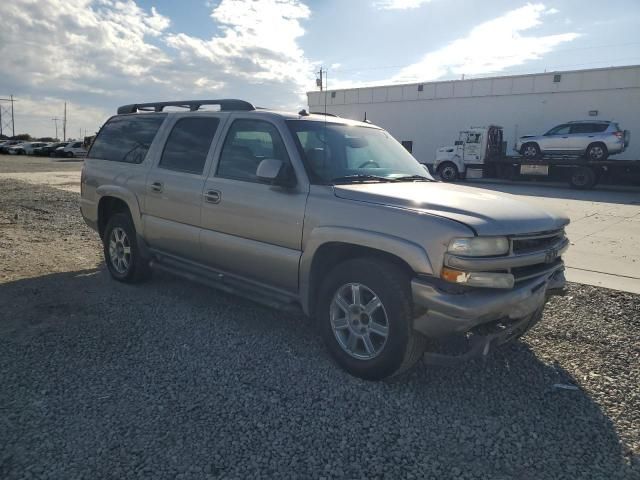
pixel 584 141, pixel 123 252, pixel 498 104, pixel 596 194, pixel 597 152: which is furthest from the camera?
pixel 498 104

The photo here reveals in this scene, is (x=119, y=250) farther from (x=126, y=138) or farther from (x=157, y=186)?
(x=126, y=138)

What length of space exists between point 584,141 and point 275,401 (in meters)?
21.2

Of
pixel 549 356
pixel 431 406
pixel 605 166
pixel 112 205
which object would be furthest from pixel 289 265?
pixel 605 166

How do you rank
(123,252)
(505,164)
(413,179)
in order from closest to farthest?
(413,179) → (123,252) → (505,164)

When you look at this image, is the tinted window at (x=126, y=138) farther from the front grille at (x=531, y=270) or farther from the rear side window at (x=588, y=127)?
the rear side window at (x=588, y=127)

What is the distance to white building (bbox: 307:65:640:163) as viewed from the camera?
984 inches

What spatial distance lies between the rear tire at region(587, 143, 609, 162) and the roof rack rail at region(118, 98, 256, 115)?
19278 millimetres

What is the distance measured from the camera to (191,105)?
5.08 meters

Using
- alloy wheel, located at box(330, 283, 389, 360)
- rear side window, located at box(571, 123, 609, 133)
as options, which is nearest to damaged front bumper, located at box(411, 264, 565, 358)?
alloy wheel, located at box(330, 283, 389, 360)

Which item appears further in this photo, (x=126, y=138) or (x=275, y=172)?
(x=126, y=138)

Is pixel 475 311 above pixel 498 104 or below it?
below

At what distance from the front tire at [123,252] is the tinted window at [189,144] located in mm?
950

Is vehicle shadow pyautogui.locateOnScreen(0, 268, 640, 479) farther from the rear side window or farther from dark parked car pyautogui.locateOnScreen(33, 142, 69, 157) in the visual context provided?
dark parked car pyautogui.locateOnScreen(33, 142, 69, 157)

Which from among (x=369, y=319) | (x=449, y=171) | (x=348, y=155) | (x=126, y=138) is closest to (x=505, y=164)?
(x=449, y=171)
